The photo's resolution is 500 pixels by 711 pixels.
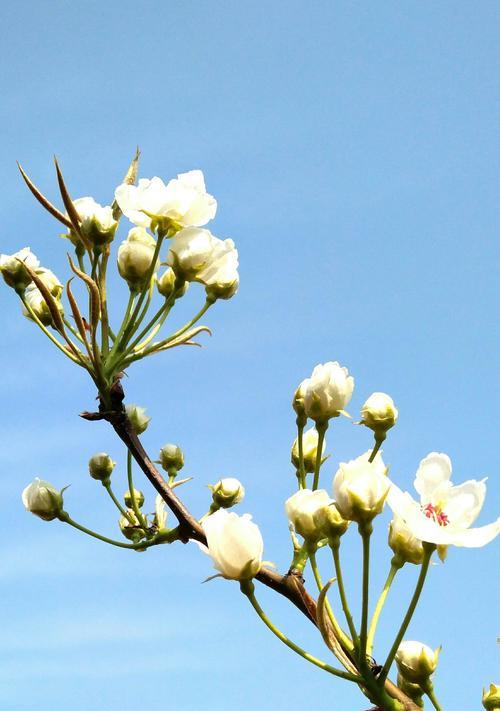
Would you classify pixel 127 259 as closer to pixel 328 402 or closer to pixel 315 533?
pixel 328 402

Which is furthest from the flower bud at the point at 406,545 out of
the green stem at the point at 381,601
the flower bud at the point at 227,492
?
the flower bud at the point at 227,492

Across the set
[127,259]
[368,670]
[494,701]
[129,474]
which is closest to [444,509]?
[368,670]

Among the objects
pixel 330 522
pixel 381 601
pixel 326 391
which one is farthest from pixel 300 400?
pixel 381 601

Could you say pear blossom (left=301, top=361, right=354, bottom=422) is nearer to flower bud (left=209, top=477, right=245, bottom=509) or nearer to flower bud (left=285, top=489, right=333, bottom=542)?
flower bud (left=285, top=489, right=333, bottom=542)

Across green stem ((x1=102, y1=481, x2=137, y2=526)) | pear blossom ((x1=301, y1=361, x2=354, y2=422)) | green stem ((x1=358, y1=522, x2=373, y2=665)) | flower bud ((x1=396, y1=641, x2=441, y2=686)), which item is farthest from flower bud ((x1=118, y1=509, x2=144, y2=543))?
green stem ((x1=358, y1=522, x2=373, y2=665))

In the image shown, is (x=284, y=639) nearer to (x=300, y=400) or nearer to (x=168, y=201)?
(x=300, y=400)

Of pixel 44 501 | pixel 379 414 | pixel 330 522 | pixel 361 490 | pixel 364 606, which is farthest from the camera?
pixel 44 501

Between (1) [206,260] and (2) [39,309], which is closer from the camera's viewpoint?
(1) [206,260]
